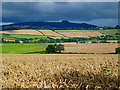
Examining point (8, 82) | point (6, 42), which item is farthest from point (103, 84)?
point (6, 42)

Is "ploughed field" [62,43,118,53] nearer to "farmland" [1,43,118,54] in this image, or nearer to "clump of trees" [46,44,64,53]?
"farmland" [1,43,118,54]

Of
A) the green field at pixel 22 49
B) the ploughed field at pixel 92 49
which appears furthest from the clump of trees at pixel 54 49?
the green field at pixel 22 49

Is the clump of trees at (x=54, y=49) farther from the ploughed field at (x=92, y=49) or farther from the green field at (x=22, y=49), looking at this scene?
the green field at (x=22, y=49)

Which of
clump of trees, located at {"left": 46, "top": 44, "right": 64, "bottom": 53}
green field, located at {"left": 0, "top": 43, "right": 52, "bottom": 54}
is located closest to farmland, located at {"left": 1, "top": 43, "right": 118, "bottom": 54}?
green field, located at {"left": 0, "top": 43, "right": 52, "bottom": 54}

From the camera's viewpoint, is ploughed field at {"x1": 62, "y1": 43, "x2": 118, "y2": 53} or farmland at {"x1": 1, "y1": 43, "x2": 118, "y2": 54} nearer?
ploughed field at {"x1": 62, "y1": 43, "x2": 118, "y2": 53}

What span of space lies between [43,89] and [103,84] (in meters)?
2.27

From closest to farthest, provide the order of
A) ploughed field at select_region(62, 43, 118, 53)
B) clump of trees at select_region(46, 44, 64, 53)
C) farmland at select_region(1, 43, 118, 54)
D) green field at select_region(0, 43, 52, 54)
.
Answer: ploughed field at select_region(62, 43, 118, 53), farmland at select_region(1, 43, 118, 54), clump of trees at select_region(46, 44, 64, 53), green field at select_region(0, 43, 52, 54)

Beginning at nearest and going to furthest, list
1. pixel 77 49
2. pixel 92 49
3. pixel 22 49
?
pixel 77 49 → pixel 92 49 → pixel 22 49

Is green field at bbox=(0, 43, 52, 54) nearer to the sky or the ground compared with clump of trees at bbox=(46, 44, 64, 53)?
nearer to the ground

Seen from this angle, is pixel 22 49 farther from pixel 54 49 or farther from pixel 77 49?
pixel 77 49

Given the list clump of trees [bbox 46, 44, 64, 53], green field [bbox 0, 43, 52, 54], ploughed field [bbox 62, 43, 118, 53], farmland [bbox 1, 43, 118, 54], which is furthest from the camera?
green field [bbox 0, 43, 52, 54]

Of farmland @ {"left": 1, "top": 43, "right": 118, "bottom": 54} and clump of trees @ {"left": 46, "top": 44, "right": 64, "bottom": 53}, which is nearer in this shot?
farmland @ {"left": 1, "top": 43, "right": 118, "bottom": 54}

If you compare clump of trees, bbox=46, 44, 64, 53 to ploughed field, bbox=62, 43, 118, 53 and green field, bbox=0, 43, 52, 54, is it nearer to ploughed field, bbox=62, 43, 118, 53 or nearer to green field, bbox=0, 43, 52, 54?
ploughed field, bbox=62, 43, 118, 53

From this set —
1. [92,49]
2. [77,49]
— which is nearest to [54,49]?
[77,49]
